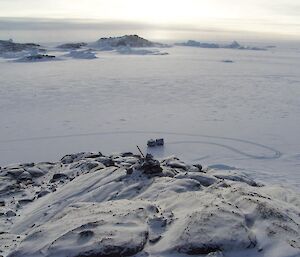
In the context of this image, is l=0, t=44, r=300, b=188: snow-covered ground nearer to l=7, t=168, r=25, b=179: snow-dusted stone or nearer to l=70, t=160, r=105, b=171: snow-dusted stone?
l=7, t=168, r=25, b=179: snow-dusted stone

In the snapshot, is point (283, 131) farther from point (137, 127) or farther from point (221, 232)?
point (221, 232)

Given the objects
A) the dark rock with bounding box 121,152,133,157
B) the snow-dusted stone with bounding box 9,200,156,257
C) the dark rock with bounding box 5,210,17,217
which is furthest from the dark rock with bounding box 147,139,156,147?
the snow-dusted stone with bounding box 9,200,156,257

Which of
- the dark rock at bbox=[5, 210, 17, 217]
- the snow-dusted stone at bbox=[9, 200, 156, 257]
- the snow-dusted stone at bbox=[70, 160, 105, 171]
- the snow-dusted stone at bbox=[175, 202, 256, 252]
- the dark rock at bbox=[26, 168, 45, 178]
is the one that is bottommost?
the dark rock at bbox=[26, 168, 45, 178]

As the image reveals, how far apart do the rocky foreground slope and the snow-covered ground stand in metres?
2.12

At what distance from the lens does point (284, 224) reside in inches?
172

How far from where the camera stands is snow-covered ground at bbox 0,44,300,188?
9.16 meters

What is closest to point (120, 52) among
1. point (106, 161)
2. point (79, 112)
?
point (79, 112)

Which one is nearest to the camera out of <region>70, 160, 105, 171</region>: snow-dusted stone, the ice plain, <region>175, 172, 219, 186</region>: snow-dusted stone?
<region>175, 172, 219, 186</region>: snow-dusted stone

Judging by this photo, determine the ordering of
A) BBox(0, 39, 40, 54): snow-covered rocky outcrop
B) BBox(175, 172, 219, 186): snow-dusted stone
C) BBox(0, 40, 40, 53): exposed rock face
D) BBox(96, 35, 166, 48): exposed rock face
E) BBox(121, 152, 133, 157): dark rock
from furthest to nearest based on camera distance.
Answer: BBox(96, 35, 166, 48): exposed rock face → BBox(0, 40, 40, 53): exposed rock face → BBox(0, 39, 40, 54): snow-covered rocky outcrop → BBox(121, 152, 133, 157): dark rock → BBox(175, 172, 219, 186): snow-dusted stone

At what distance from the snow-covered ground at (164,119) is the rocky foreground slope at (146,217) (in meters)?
2.12

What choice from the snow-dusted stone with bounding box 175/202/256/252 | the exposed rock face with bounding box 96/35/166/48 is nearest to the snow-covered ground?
the snow-dusted stone with bounding box 175/202/256/252

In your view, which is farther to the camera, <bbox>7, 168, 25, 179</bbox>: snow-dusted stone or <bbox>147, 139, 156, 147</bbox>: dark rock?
<bbox>147, 139, 156, 147</bbox>: dark rock

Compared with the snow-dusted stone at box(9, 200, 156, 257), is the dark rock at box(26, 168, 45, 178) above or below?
below

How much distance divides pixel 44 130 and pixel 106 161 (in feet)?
13.3
